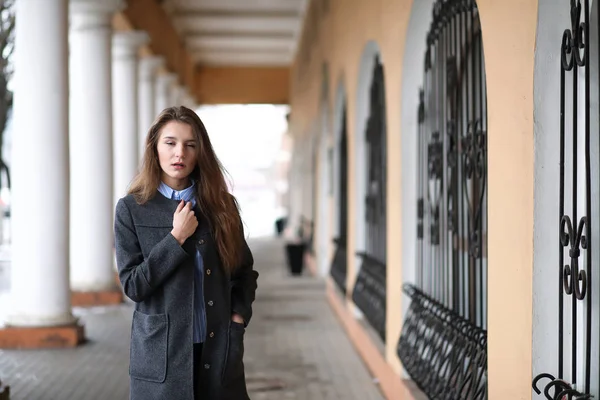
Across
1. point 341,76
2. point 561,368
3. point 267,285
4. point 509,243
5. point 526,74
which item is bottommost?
point 267,285

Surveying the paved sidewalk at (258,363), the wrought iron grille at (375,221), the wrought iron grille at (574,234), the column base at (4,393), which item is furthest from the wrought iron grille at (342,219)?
the wrought iron grille at (574,234)

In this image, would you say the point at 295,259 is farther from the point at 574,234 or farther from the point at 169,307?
the point at 574,234

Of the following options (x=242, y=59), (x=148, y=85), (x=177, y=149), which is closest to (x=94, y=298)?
(x=148, y=85)

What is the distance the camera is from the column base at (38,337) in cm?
916

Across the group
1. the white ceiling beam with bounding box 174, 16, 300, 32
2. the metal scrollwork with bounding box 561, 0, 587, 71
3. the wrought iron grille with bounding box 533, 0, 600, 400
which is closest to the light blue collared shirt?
the wrought iron grille with bounding box 533, 0, 600, 400

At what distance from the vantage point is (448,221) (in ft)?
19.0

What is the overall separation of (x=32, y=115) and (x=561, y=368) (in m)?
6.92

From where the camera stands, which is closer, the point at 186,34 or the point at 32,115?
the point at 32,115

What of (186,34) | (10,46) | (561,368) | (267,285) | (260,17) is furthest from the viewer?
(186,34)

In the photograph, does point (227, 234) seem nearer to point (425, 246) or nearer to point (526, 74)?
point (526, 74)

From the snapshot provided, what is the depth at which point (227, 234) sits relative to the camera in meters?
3.58

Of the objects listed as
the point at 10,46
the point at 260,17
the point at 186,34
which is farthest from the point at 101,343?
the point at 186,34

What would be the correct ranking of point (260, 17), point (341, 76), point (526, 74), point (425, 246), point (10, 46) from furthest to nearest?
point (260, 17) → point (10, 46) → point (341, 76) → point (425, 246) → point (526, 74)

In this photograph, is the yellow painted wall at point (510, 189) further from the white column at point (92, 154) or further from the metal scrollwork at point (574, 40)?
the white column at point (92, 154)
